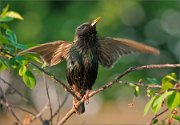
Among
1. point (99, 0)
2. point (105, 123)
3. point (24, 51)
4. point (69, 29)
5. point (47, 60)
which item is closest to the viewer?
point (24, 51)

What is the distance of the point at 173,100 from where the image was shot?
10.6 ft

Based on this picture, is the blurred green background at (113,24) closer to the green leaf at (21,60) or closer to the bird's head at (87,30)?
the bird's head at (87,30)

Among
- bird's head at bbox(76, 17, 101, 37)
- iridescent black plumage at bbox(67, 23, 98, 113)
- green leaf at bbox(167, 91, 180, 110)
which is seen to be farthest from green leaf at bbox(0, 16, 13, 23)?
green leaf at bbox(167, 91, 180, 110)

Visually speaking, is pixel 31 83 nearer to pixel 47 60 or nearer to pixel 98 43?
pixel 47 60

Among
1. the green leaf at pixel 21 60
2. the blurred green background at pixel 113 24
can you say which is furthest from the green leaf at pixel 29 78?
the blurred green background at pixel 113 24

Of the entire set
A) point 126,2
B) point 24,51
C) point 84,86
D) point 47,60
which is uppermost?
point 24,51

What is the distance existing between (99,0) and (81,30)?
65.2 feet

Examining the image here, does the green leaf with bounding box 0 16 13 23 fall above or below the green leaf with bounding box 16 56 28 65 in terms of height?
above

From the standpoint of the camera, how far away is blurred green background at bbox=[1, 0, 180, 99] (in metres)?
23.4

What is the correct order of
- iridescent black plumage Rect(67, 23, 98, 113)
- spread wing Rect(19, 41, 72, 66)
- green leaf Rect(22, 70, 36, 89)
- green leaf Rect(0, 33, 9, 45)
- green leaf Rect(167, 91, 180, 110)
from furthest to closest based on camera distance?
1. iridescent black plumage Rect(67, 23, 98, 113)
2. spread wing Rect(19, 41, 72, 66)
3. green leaf Rect(22, 70, 36, 89)
4. green leaf Rect(0, 33, 9, 45)
5. green leaf Rect(167, 91, 180, 110)

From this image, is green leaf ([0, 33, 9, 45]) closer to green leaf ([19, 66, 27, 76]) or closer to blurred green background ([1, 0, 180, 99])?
green leaf ([19, 66, 27, 76])

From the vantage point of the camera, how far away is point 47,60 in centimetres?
472

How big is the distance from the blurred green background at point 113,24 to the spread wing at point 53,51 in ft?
52.1

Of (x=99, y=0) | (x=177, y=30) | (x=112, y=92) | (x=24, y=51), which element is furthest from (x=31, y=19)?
(x=24, y=51)
